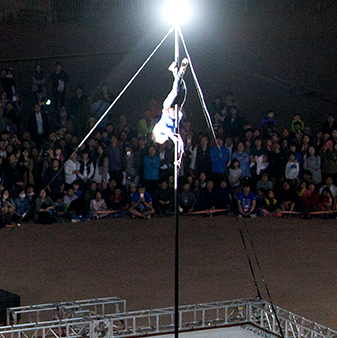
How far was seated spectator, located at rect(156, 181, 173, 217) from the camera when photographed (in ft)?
36.5

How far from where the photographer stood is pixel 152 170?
36.6 ft

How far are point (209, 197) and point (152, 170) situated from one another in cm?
115

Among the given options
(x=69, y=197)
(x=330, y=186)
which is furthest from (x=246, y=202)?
(x=69, y=197)

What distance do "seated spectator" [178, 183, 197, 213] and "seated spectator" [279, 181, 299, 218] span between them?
5.22ft

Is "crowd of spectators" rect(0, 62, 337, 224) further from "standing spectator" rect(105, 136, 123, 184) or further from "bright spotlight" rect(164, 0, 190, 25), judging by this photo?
"bright spotlight" rect(164, 0, 190, 25)

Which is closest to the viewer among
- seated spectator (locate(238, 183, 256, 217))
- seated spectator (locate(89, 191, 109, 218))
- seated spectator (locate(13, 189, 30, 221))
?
seated spectator (locate(13, 189, 30, 221))

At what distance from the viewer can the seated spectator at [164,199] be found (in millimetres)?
11122

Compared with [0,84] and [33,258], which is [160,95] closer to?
[0,84]

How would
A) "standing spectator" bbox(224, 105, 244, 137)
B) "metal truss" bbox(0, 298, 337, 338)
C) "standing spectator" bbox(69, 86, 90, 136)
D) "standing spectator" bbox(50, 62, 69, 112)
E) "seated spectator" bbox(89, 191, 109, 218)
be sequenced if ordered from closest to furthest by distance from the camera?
"metal truss" bbox(0, 298, 337, 338)
"seated spectator" bbox(89, 191, 109, 218)
"standing spectator" bbox(69, 86, 90, 136)
"standing spectator" bbox(224, 105, 244, 137)
"standing spectator" bbox(50, 62, 69, 112)

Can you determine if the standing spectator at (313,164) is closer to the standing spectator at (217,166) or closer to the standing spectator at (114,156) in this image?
the standing spectator at (217,166)

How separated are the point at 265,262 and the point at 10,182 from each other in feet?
14.6

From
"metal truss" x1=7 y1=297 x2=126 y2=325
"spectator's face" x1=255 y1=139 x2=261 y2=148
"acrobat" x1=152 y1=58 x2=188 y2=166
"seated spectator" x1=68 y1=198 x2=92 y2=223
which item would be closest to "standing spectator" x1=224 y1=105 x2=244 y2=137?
"spectator's face" x1=255 y1=139 x2=261 y2=148

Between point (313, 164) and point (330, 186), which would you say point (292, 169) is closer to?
point (313, 164)

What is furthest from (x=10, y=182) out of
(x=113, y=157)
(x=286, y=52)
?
(x=286, y=52)
